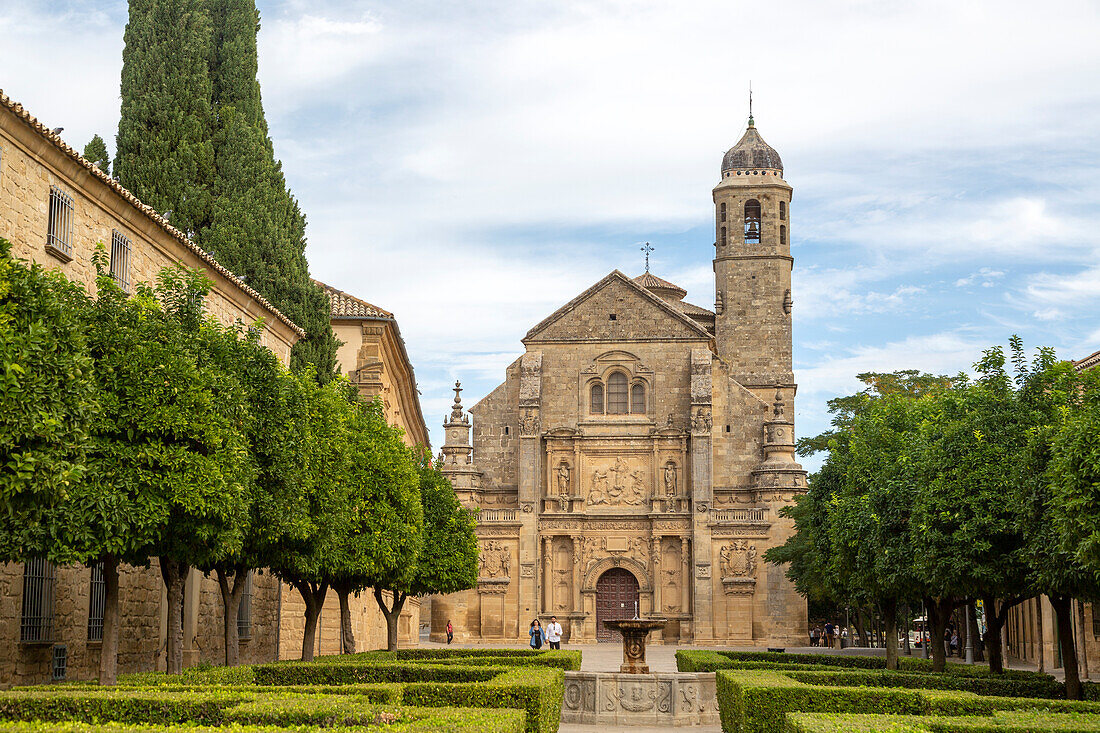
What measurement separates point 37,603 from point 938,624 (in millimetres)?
17842

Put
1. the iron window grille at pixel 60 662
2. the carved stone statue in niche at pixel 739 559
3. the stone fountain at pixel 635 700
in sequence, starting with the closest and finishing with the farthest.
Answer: the iron window grille at pixel 60 662 < the stone fountain at pixel 635 700 < the carved stone statue in niche at pixel 739 559

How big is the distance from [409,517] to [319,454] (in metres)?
5.83

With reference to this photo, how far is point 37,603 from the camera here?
18359 millimetres

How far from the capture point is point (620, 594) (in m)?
53.6

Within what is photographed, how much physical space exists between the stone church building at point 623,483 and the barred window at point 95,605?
3251cm

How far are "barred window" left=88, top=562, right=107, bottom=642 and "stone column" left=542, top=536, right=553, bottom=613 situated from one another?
111 feet

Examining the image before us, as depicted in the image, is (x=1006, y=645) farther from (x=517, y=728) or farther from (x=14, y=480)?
(x=14, y=480)

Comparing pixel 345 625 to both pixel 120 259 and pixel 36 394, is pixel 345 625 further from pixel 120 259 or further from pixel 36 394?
pixel 36 394

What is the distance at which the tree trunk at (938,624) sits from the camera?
25172mm

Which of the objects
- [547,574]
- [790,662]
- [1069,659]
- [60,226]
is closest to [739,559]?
[547,574]

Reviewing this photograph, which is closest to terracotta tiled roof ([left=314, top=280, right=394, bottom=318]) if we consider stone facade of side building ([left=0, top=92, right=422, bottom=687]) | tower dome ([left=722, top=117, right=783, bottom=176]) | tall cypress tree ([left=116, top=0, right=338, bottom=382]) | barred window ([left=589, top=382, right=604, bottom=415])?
tall cypress tree ([left=116, top=0, right=338, bottom=382])

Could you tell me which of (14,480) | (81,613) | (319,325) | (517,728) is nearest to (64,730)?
(14,480)

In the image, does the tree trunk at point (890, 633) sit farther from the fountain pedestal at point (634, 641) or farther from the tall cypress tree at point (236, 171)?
the tall cypress tree at point (236, 171)

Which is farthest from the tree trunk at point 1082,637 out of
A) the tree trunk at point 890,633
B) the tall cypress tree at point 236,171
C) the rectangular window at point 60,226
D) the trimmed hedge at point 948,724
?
the rectangular window at point 60,226
